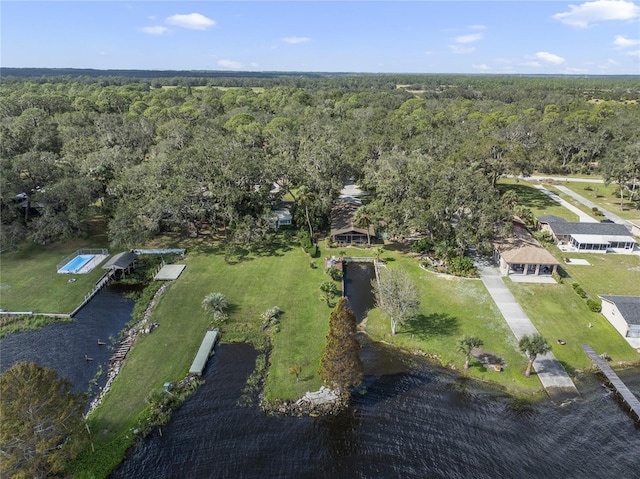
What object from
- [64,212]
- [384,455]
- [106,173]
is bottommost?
[384,455]

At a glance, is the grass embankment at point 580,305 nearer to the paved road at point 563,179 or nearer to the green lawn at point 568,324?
the green lawn at point 568,324

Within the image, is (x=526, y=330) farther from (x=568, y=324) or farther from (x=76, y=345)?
(x=76, y=345)

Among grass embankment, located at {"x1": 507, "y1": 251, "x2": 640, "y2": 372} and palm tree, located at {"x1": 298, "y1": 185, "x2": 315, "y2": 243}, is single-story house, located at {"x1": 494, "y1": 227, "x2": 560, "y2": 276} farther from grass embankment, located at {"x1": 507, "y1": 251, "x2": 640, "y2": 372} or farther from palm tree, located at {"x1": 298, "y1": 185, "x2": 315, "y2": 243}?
palm tree, located at {"x1": 298, "y1": 185, "x2": 315, "y2": 243}

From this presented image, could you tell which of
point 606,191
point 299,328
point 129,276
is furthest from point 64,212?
point 606,191

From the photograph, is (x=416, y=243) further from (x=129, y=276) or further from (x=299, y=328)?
(x=129, y=276)

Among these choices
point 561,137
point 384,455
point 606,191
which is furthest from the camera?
point 561,137

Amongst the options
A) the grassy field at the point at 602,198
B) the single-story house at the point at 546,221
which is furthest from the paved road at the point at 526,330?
the grassy field at the point at 602,198

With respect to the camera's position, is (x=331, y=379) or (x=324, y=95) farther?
(x=324, y=95)
